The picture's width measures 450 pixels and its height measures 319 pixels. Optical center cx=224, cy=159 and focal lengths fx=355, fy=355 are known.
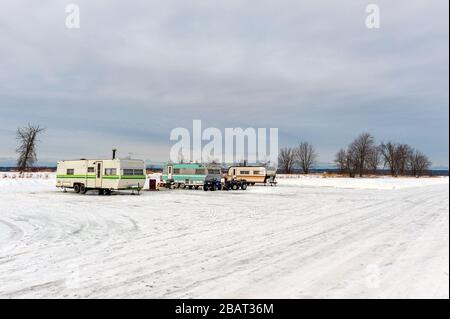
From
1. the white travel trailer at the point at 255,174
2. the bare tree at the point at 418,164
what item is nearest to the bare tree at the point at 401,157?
the bare tree at the point at 418,164

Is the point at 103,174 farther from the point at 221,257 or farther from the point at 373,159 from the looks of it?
the point at 373,159

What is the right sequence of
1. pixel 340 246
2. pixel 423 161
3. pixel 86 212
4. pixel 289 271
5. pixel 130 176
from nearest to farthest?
pixel 289 271 < pixel 340 246 < pixel 86 212 < pixel 130 176 < pixel 423 161

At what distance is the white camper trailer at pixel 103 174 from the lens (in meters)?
29.2

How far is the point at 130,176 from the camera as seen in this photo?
29969mm

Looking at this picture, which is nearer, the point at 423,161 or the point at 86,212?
the point at 86,212

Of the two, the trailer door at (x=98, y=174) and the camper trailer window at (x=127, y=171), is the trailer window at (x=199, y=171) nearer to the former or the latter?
the camper trailer window at (x=127, y=171)

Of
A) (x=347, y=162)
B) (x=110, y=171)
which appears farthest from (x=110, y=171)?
(x=347, y=162)

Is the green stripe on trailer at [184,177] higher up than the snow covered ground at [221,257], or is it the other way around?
the green stripe on trailer at [184,177]

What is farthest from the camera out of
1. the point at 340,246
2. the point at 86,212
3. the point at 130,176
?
the point at 130,176

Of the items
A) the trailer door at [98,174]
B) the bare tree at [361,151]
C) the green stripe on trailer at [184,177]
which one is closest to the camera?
the trailer door at [98,174]
